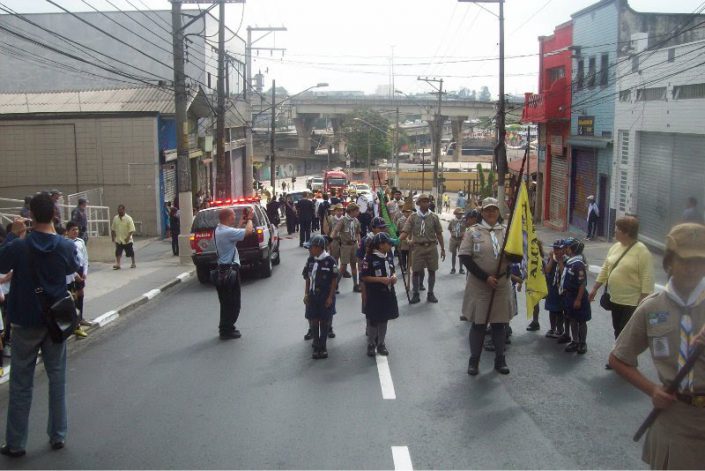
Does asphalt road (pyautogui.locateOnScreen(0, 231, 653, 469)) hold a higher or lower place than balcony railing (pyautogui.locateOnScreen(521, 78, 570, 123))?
lower

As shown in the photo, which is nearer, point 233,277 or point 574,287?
point 574,287

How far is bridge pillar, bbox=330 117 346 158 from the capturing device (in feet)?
342

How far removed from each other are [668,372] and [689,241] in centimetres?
68

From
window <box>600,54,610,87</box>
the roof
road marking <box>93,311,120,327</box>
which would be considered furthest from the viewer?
the roof

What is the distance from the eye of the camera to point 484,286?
8633mm

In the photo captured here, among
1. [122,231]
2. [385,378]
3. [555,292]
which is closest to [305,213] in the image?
[122,231]

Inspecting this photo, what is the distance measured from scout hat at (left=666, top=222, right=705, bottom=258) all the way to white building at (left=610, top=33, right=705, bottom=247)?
1800 centimetres

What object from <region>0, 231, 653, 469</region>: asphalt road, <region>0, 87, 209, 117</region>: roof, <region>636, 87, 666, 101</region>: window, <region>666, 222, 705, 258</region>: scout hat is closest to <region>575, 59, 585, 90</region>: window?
<region>636, 87, 666, 101</region>: window

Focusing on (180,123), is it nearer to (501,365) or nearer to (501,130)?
(501,365)

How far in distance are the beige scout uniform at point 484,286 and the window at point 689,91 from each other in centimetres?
1438

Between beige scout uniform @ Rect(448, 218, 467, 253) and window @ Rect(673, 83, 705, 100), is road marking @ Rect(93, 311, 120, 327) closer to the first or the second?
beige scout uniform @ Rect(448, 218, 467, 253)

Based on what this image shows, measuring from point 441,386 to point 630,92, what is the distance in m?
20.1

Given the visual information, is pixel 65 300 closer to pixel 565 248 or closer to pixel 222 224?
pixel 222 224

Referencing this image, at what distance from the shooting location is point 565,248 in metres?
9.86
